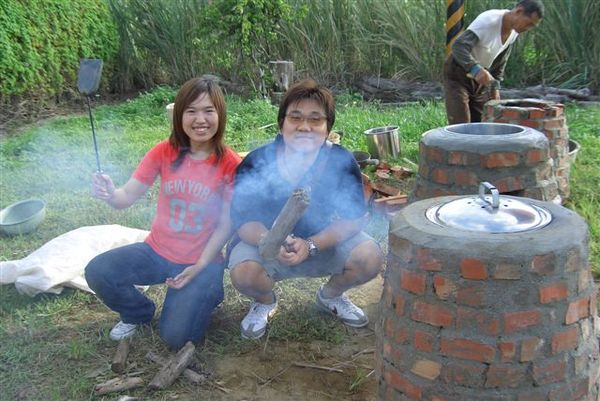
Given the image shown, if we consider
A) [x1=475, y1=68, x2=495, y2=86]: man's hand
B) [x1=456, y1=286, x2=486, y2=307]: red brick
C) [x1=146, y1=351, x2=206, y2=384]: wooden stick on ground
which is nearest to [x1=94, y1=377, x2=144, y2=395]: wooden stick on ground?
[x1=146, y1=351, x2=206, y2=384]: wooden stick on ground

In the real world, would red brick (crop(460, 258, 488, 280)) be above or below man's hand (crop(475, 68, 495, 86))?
below

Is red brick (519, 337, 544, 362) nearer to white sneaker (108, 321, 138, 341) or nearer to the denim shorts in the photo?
the denim shorts

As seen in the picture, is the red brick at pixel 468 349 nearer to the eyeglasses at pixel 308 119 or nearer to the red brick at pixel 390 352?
the red brick at pixel 390 352

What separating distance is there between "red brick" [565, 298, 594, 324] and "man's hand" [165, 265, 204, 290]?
155 cm

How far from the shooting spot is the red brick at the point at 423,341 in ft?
5.80

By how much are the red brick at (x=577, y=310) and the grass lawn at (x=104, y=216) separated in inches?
38.8

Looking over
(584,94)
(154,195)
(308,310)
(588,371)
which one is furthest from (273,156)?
(584,94)

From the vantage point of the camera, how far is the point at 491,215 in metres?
1.87

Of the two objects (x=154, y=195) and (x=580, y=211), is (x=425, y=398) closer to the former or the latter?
(x=580, y=211)

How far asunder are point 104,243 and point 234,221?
1.13 metres

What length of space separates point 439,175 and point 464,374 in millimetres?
1362

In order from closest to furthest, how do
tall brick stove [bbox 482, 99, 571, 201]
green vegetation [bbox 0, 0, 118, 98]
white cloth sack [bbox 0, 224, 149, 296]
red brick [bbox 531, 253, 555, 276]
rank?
1. red brick [bbox 531, 253, 555, 276]
2. white cloth sack [bbox 0, 224, 149, 296]
3. tall brick stove [bbox 482, 99, 571, 201]
4. green vegetation [bbox 0, 0, 118, 98]

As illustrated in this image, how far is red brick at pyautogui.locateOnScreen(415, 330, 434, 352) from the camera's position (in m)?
1.77

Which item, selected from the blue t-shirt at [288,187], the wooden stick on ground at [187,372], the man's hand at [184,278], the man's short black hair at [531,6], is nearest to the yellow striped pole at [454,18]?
the man's short black hair at [531,6]
